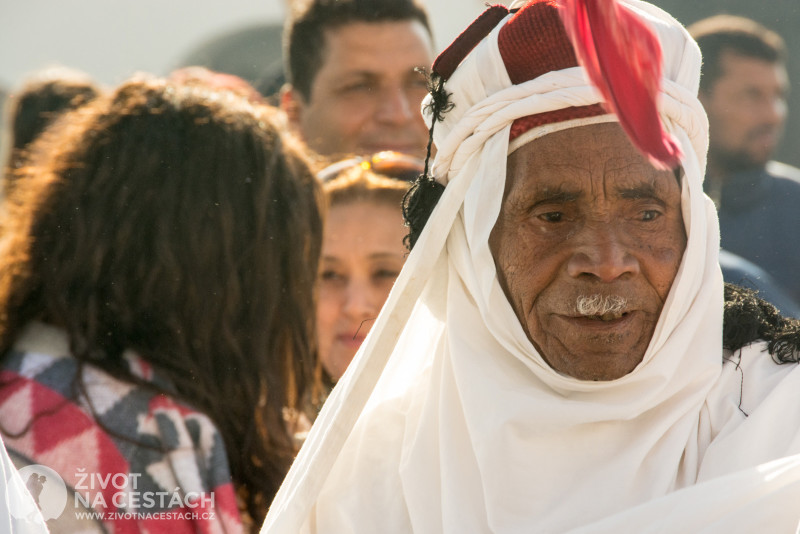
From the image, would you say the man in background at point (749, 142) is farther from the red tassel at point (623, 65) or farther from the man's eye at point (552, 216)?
the red tassel at point (623, 65)

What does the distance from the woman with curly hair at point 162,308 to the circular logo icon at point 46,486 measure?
20mm

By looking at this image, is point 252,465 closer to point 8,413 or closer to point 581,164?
point 8,413

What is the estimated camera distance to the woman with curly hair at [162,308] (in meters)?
2.96

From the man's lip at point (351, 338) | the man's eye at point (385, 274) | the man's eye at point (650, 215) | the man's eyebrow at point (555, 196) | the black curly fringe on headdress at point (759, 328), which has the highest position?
the man's eyebrow at point (555, 196)

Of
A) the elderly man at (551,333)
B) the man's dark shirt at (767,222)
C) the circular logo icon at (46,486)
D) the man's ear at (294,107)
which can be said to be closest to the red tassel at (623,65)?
the elderly man at (551,333)

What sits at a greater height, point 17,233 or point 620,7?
point 620,7

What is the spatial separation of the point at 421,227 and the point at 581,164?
1.67 ft

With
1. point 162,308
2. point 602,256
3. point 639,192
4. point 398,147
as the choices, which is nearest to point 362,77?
point 398,147

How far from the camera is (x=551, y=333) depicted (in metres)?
2.96

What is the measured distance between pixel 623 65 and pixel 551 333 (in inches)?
29.2

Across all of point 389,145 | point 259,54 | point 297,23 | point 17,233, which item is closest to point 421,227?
point 17,233

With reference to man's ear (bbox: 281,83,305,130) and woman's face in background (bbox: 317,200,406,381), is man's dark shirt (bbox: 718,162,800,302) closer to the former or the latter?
woman's face in background (bbox: 317,200,406,381)

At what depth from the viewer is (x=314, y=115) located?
5.39m

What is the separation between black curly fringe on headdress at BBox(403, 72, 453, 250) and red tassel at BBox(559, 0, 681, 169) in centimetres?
63
